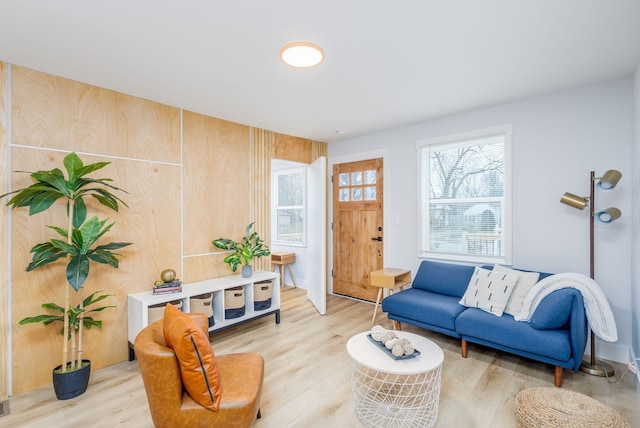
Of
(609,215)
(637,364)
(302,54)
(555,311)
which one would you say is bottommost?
(637,364)

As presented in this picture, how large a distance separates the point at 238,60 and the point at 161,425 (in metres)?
2.40

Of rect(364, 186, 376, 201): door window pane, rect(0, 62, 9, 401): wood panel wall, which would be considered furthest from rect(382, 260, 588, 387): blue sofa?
rect(0, 62, 9, 401): wood panel wall

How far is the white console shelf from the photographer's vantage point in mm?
2775

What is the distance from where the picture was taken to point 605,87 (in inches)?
111

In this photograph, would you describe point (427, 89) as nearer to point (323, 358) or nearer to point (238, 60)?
point (238, 60)

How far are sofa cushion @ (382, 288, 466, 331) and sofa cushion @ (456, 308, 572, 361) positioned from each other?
0.11m

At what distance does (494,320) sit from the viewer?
2688mm

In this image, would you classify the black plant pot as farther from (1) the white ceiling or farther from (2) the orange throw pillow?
(1) the white ceiling

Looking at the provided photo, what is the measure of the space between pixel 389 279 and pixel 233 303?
179 cm

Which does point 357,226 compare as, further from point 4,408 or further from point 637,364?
point 4,408

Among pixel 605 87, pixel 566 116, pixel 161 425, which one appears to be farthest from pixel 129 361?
pixel 605 87

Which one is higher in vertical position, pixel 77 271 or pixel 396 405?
pixel 77 271

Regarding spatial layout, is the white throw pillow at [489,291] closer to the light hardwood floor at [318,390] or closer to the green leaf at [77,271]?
the light hardwood floor at [318,390]

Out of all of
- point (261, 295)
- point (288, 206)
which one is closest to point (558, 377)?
point (261, 295)
